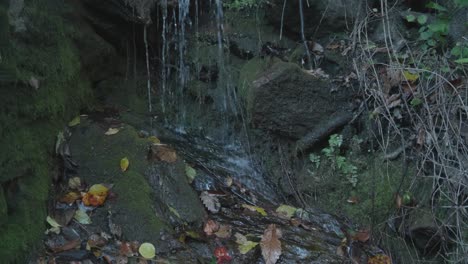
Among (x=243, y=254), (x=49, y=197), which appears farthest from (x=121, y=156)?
(x=243, y=254)

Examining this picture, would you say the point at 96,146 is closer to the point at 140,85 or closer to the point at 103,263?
the point at 103,263

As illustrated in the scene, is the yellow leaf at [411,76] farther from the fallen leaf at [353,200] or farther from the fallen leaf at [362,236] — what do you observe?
the fallen leaf at [362,236]

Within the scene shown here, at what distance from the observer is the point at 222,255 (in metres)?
3.02

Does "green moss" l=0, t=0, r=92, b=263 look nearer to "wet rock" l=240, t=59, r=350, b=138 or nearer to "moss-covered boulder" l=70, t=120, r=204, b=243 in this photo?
"moss-covered boulder" l=70, t=120, r=204, b=243

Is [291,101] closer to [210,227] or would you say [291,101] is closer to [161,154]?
[161,154]

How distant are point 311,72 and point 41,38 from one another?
8.10 ft

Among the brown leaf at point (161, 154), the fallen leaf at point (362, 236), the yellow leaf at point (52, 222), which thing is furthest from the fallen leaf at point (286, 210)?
the yellow leaf at point (52, 222)

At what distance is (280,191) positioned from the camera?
4.19 metres

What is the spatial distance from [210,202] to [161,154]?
0.52 metres

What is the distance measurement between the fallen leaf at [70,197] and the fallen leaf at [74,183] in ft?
0.25

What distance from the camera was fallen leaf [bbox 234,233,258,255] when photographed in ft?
10.2

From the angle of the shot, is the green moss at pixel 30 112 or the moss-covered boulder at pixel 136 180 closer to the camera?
the green moss at pixel 30 112

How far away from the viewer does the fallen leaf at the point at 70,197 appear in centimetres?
305

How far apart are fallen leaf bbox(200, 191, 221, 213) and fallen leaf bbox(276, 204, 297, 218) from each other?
21.2 inches
